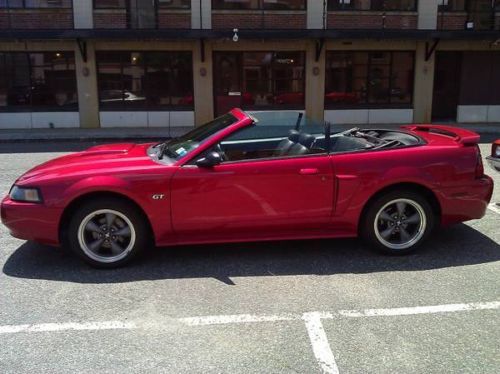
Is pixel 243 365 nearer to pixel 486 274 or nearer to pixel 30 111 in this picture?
pixel 486 274

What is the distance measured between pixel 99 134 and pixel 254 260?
40.7ft

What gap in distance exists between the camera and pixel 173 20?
17.3 metres

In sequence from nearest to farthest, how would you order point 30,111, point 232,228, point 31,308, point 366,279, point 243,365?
1. point 243,365
2. point 31,308
3. point 366,279
4. point 232,228
5. point 30,111

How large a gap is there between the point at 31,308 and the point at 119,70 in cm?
1505

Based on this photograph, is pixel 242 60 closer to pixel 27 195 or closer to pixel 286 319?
pixel 27 195

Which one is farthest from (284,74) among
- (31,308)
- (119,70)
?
(31,308)

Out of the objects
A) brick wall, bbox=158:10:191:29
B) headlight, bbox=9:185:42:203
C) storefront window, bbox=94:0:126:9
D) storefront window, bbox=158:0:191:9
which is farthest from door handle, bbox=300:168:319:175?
storefront window, bbox=94:0:126:9

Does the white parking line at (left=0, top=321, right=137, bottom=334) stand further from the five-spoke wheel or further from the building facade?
the building facade

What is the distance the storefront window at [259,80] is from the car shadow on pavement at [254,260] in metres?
13.5


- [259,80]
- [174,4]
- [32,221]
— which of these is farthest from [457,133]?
[174,4]

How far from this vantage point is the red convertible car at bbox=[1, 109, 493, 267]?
443cm

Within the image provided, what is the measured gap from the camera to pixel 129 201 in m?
4.50

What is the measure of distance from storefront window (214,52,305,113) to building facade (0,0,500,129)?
36 millimetres

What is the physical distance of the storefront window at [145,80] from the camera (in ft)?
57.8
